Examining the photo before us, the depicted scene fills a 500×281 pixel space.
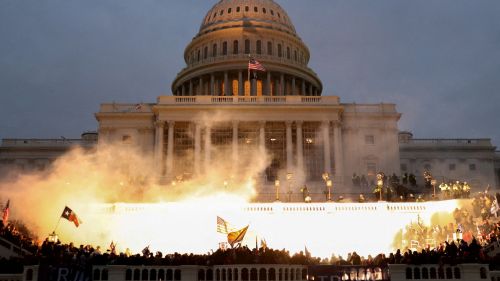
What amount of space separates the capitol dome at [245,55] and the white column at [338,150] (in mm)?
17753

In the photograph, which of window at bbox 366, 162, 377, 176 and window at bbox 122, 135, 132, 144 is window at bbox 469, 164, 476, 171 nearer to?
window at bbox 366, 162, 377, 176

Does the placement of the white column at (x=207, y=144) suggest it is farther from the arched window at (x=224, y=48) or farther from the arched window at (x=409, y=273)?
the arched window at (x=409, y=273)

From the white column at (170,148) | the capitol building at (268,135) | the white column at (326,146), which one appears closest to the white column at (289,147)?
the capitol building at (268,135)

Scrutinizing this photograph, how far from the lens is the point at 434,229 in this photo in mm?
39438

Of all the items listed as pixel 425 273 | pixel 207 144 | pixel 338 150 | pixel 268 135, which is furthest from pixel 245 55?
pixel 425 273

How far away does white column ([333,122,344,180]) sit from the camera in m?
60.3

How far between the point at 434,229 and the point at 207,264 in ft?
66.5

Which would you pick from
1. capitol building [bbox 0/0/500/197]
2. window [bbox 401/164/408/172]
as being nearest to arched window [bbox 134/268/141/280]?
capitol building [bbox 0/0/500/197]

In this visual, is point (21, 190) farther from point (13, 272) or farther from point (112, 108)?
point (13, 272)

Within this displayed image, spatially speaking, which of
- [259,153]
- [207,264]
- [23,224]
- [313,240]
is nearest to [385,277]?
[207,264]

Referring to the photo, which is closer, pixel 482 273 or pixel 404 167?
pixel 482 273

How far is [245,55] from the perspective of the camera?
83125mm

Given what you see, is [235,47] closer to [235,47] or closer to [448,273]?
[235,47]

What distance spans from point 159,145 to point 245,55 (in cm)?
2574
